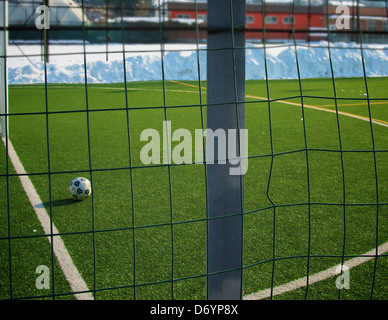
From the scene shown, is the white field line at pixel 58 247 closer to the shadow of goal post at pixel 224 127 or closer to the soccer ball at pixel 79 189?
the soccer ball at pixel 79 189

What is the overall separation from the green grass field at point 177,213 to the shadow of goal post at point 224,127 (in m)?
0.09

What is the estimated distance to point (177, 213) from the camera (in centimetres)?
387

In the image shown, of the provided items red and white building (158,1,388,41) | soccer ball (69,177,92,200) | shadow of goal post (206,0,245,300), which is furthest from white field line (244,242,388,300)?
soccer ball (69,177,92,200)

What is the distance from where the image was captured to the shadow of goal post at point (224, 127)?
1.78 m

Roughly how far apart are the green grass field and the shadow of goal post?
3.6 inches

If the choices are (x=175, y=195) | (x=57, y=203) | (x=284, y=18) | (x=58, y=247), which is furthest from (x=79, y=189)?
(x=284, y=18)

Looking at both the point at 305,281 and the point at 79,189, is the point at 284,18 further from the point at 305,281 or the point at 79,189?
the point at 305,281

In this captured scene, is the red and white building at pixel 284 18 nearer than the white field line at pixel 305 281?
Yes

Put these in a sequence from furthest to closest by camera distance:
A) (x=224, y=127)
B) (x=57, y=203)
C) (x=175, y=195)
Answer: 1. (x=175, y=195)
2. (x=57, y=203)
3. (x=224, y=127)

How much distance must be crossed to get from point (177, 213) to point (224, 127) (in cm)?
215

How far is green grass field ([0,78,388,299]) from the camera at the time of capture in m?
2.53

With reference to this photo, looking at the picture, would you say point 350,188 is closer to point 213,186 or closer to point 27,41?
point 213,186

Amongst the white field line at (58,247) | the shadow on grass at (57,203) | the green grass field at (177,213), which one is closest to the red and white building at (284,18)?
the green grass field at (177,213)
